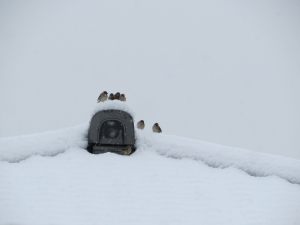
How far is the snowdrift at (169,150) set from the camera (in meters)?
9.38

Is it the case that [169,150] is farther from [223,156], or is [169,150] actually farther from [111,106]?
[111,106]

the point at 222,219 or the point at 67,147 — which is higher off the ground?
the point at 67,147

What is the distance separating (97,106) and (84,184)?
150 inches

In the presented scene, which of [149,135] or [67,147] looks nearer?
[67,147]

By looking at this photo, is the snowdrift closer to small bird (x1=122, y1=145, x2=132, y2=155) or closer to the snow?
the snow

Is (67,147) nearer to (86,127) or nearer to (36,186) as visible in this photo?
(86,127)

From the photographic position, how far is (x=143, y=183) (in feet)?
27.3

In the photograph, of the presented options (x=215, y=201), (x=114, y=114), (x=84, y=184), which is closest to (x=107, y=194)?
(x=84, y=184)

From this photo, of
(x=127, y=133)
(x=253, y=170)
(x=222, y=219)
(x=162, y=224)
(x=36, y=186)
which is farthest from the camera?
(x=127, y=133)

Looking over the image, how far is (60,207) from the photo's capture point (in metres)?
6.71

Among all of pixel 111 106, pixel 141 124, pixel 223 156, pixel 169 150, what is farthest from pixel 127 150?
pixel 223 156

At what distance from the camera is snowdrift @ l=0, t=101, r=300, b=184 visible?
9375 mm

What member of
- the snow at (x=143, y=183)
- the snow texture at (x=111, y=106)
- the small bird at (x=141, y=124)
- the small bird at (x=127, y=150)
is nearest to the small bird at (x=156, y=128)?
the snow at (x=143, y=183)

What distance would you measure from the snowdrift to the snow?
32 mm
